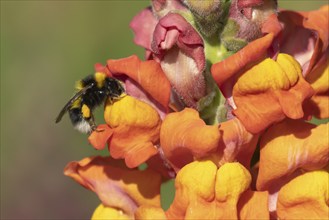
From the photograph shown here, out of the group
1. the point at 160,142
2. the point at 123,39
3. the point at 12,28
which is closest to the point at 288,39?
the point at 160,142

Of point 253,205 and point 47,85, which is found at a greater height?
point 253,205

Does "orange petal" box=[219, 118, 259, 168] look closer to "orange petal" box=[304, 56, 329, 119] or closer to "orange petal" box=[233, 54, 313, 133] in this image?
"orange petal" box=[233, 54, 313, 133]

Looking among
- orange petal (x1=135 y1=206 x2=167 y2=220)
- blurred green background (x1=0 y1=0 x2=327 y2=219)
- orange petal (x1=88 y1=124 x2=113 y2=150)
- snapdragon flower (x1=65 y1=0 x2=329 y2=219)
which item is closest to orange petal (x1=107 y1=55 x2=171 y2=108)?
snapdragon flower (x1=65 y1=0 x2=329 y2=219)

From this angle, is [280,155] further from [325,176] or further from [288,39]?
[288,39]

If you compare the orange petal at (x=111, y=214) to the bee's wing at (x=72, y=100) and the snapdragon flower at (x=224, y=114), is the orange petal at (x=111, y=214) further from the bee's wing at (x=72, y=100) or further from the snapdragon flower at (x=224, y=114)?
the bee's wing at (x=72, y=100)

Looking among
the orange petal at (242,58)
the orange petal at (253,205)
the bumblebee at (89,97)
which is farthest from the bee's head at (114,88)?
the orange petal at (253,205)

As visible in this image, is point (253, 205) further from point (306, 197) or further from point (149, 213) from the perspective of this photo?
point (149, 213)

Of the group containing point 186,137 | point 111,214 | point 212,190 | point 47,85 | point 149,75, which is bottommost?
point 47,85

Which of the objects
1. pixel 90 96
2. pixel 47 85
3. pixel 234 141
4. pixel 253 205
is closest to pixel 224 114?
pixel 234 141
